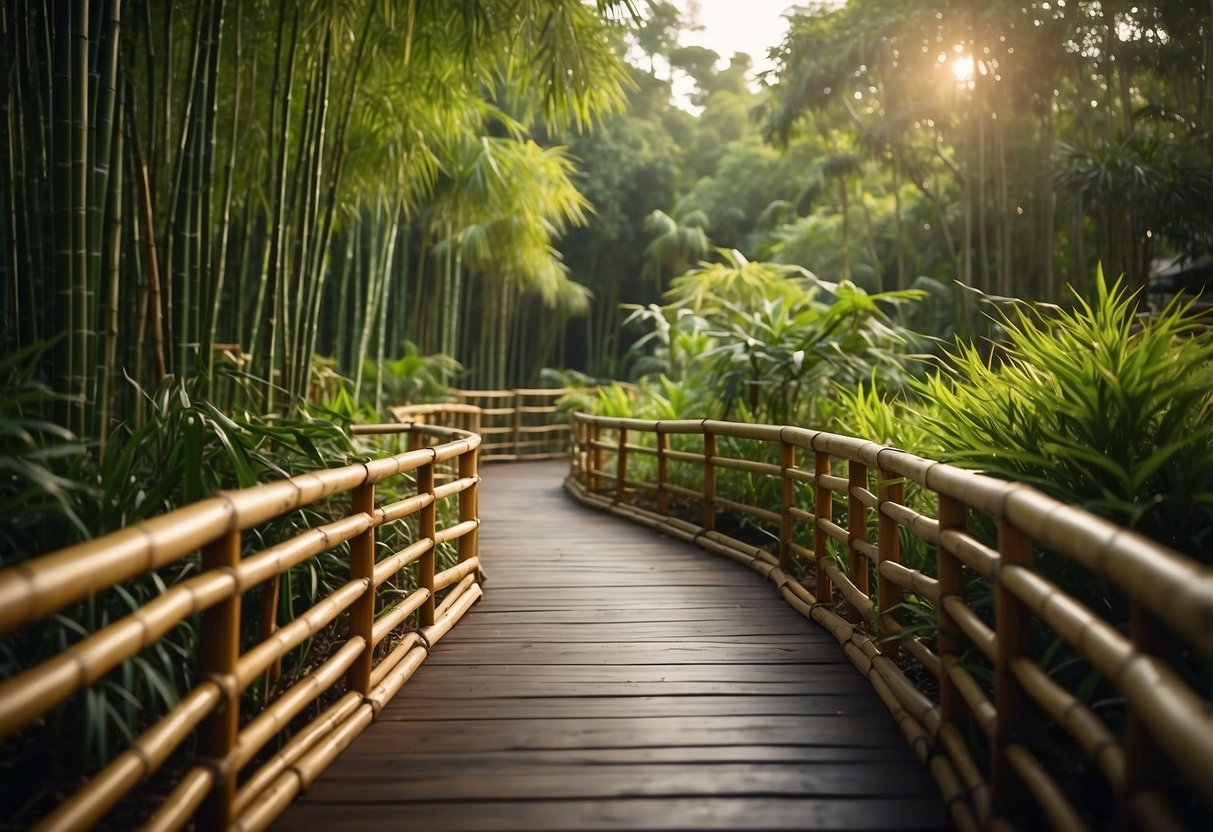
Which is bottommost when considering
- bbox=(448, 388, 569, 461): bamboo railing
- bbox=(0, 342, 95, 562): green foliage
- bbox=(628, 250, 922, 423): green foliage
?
bbox=(448, 388, 569, 461): bamboo railing

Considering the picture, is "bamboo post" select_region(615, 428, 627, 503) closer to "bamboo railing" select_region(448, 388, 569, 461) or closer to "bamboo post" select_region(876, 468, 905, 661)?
"bamboo post" select_region(876, 468, 905, 661)

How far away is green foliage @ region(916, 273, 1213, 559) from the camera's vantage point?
2037 millimetres

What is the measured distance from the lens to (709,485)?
4.99m

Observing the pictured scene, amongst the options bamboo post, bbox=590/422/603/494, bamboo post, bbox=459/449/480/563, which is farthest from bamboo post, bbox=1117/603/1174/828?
bamboo post, bbox=590/422/603/494

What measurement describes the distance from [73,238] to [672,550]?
3.26 meters

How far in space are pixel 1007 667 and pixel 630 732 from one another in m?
0.91

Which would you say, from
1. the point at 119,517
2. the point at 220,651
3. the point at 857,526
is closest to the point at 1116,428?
the point at 857,526

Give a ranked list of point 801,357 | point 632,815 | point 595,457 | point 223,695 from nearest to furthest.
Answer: point 223,695
point 632,815
point 801,357
point 595,457

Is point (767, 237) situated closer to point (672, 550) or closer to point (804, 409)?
point (804, 409)

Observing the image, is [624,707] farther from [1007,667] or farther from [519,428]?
[519,428]

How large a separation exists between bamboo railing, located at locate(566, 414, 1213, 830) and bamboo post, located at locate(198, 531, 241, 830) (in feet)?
4.43

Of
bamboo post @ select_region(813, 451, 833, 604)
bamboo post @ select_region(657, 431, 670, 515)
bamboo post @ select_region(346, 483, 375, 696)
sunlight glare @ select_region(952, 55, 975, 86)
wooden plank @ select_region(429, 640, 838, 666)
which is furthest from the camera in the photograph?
sunlight glare @ select_region(952, 55, 975, 86)

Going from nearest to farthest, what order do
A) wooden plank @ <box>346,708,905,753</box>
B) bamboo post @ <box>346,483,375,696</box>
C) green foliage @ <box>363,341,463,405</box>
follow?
wooden plank @ <box>346,708,905,753</box>
bamboo post @ <box>346,483,375,696</box>
green foliage @ <box>363,341,463,405</box>

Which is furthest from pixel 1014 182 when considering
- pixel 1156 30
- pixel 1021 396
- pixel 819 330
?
pixel 1021 396
